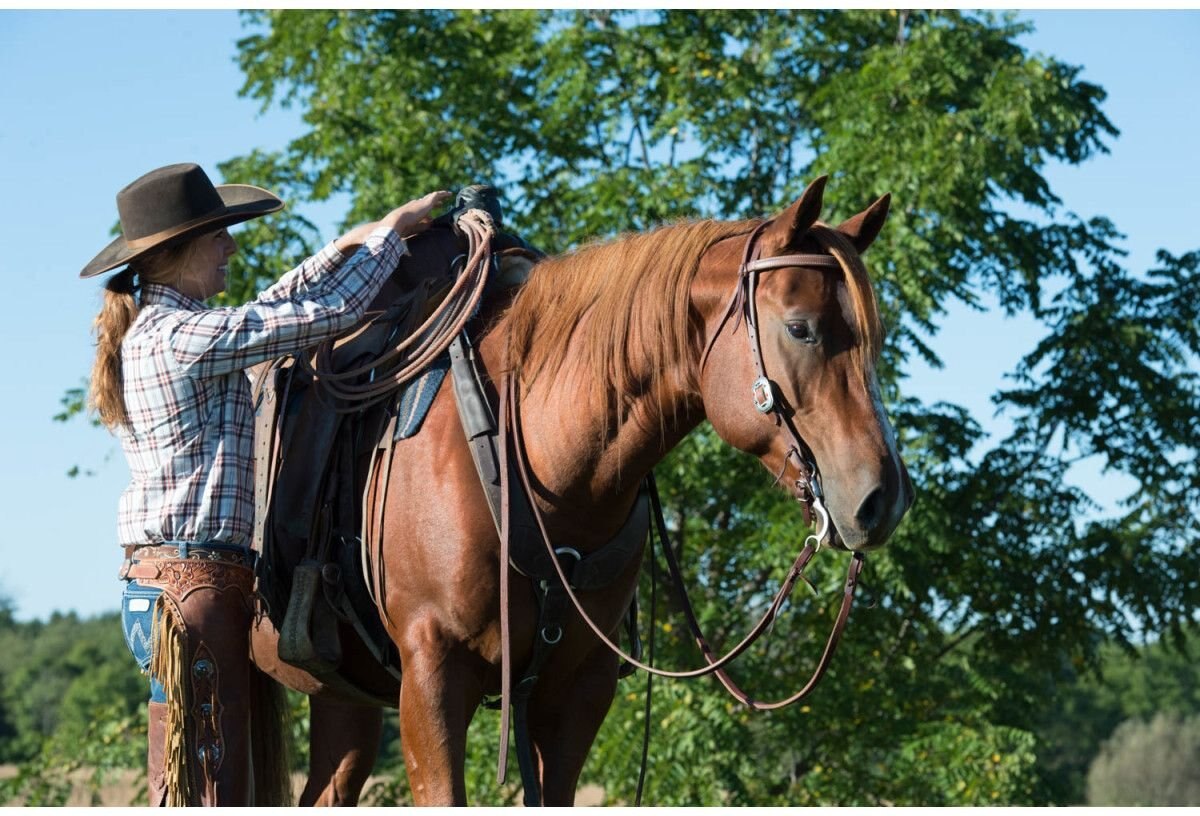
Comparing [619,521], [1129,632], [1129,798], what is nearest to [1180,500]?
[1129,632]

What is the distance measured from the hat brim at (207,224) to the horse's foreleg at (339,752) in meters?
1.58

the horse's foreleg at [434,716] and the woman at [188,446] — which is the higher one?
the woman at [188,446]

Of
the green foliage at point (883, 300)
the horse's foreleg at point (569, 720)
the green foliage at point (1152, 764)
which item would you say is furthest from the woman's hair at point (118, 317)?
the green foliage at point (1152, 764)

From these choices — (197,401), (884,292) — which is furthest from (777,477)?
(884,292)

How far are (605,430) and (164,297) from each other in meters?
1.12

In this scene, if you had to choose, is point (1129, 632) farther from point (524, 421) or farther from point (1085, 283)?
point (524, 421)

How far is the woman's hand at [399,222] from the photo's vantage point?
11.0ft

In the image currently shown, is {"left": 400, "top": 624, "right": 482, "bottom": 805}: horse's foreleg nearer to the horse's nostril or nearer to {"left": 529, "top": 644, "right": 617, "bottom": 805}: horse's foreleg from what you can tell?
{"left": 529, "top": 644, "right": 617, "bottom": 805}: horse's foreleg

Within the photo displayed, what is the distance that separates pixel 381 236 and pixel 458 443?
1.89 ft

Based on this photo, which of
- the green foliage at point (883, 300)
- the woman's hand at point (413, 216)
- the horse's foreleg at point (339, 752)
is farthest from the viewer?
the green foliage at point (883, 300)

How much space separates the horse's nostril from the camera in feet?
8.70

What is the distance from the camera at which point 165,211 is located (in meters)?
3.11

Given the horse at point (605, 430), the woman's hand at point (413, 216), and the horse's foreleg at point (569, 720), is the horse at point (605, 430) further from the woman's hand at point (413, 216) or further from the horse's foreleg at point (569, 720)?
the woman's hand at point (413, 216)

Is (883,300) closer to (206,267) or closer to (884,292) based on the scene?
(884,292)
